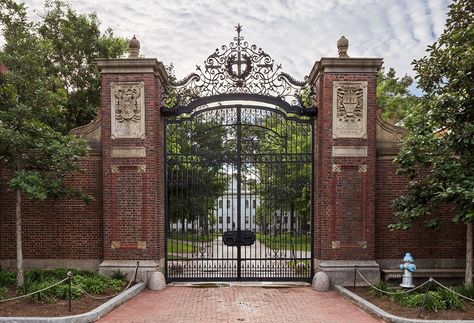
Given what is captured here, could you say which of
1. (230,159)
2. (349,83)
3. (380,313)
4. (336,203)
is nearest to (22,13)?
(230,159)

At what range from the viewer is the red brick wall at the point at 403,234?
1045cm

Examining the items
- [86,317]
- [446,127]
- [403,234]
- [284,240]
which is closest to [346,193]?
[403,234]

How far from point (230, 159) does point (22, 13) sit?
7.31 m

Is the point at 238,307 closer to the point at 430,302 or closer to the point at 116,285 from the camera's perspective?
the point at 116,285

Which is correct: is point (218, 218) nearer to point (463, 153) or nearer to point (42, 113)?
point (42, 113)

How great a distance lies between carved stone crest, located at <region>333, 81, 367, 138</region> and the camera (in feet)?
34.0

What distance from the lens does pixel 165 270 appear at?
35.7ft

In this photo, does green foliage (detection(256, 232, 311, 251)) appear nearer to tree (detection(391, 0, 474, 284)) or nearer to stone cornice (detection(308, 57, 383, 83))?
tree (detection(391, 0, 474, 284))

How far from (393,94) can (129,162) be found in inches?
780

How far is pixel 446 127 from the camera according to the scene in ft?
30.3

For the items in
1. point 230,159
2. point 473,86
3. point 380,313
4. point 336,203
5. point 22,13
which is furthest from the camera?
point 22,13

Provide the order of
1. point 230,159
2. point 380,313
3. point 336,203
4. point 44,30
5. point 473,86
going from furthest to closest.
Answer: point 44,30 < point 230,159 < point 336,203 < point 473,86 < point 380,313

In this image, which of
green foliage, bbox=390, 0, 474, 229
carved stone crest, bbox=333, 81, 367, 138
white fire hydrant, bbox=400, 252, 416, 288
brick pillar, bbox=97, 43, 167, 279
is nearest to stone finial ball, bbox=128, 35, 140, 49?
brick pillar, bbox=97, 43, 167, 279

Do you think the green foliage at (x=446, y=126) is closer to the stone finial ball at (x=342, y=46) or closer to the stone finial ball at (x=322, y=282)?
the stone finial ball at (x=342, y=46)
